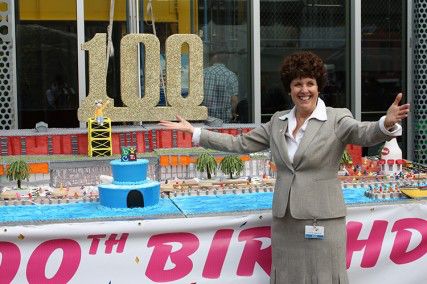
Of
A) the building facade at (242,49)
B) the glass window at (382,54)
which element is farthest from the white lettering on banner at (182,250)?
the glass window at (382,54)

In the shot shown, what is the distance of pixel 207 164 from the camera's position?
4730 mm

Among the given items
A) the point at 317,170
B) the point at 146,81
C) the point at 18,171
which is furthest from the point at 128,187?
the point at 146,81

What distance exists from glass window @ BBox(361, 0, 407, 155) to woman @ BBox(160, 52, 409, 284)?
17.6 feet

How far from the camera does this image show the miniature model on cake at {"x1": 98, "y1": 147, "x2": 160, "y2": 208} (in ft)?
12.7

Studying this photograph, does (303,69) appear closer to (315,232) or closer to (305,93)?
(305,93)

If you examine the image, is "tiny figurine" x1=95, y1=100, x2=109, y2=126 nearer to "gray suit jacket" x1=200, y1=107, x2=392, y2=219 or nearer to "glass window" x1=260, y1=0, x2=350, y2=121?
"gray suit jacket" x1=200, y1=107, x2=392, y2=219

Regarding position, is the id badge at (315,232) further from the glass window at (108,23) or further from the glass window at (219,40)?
the glass window at (108,23)

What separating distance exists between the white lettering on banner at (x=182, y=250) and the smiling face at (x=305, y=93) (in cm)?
73

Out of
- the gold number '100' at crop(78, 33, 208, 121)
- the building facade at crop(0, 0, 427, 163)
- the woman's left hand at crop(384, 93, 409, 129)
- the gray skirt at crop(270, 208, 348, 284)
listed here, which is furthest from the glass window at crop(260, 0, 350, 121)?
the woman's left hand at crop(384, 93, 409, 129)

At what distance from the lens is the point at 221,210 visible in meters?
3.87

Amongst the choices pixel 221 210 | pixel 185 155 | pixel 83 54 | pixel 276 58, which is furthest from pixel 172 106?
pixel 276 58

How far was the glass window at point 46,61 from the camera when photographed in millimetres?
7617

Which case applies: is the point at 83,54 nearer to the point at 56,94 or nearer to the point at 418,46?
the point at 56,94

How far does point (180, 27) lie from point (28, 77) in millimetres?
1675
